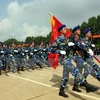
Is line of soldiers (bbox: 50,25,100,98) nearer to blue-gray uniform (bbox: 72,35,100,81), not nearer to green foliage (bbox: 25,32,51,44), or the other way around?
blue-gray uniform (bbox: 72,35,100,81)

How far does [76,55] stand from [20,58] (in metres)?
5.95

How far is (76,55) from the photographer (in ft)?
23.5

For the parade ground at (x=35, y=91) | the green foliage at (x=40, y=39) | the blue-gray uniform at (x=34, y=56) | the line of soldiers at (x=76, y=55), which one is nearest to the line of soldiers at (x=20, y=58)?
the blue-gray uniform at (x=34, y=56)

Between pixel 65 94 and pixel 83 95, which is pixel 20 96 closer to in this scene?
pixel 65 94

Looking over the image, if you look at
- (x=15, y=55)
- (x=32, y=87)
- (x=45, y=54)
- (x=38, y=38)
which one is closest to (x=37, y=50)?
(x=45, y=54)

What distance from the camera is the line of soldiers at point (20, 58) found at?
38.4ft

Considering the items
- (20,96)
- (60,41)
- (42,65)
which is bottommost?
(20,96)

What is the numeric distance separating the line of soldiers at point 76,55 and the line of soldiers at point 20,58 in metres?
4.89

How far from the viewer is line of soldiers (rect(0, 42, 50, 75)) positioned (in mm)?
11719

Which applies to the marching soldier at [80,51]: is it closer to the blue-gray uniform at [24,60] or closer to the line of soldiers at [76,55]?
the line of soldiers at [76,55]

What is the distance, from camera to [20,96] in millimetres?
6617

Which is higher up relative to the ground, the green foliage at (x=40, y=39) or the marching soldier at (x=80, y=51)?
the green foliage at (x=40, y=39)

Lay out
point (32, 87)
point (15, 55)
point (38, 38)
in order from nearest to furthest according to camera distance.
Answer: point (32, 87) < point (15, 55) < point (38, 38)

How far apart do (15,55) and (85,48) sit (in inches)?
243
